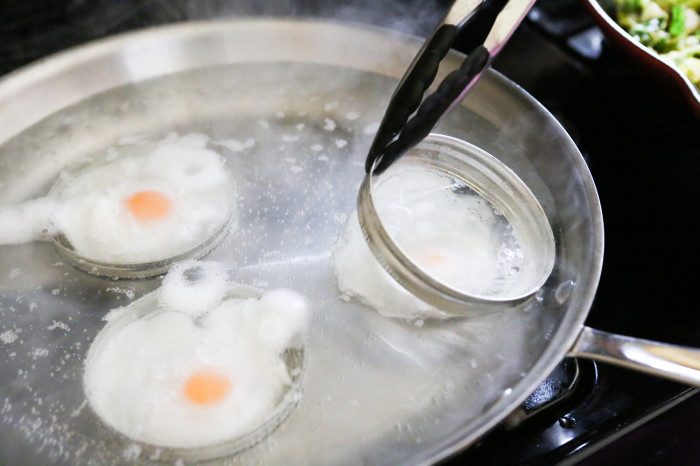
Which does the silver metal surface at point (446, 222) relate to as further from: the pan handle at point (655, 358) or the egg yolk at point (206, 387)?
the egg yolk at point (206, 387)

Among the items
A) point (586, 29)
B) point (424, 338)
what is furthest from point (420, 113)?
point (586, 29)

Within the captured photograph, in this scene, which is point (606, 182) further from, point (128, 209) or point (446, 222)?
point (128, 209)

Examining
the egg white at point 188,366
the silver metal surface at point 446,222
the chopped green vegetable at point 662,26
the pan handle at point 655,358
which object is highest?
the chopped green vegetable at point 662,26

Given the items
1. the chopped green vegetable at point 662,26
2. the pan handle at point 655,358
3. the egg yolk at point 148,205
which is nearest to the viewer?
the pan handle at point 655,358

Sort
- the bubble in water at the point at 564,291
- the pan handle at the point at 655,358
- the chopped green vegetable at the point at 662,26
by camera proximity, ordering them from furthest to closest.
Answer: the chopped green vegetable at the point at 662,26 → the bubble in water at the point at 564,291 → the pan handle at the point at 655,358

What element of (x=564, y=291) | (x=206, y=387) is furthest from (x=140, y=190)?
(x=564, y=291)

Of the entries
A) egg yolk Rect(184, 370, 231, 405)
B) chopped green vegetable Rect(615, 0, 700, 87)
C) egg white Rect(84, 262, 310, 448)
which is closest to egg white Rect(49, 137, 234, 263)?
egg white Rect(84, 262, 310, 448)

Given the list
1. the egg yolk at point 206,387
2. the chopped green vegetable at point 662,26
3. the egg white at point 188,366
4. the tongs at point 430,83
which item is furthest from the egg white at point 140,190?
the chopped green vegetable at point 662,26
